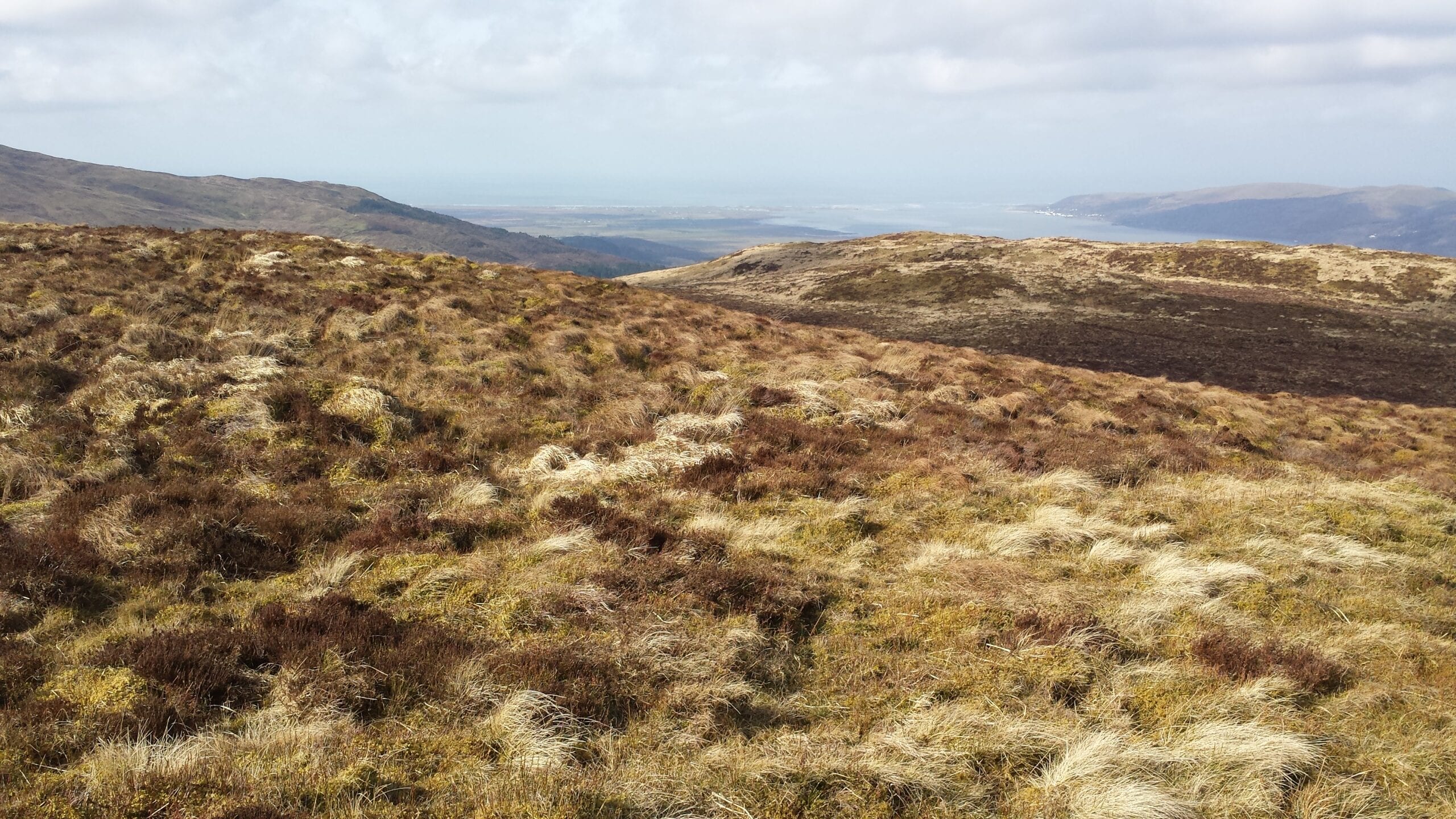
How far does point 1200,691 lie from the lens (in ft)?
18.4

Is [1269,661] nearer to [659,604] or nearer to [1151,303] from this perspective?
[659,604]

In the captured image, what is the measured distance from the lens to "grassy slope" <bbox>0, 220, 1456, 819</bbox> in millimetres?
4375

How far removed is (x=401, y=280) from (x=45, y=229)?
46.6ft

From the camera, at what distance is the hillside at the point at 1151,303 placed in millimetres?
35031

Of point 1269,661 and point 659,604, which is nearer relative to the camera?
point 1269,661

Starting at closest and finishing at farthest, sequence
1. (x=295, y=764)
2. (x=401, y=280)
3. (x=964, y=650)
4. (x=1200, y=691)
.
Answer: (x=295, y=764) < (x=1200, y=691) < (x=964, y=650) < (x=401, y=280)

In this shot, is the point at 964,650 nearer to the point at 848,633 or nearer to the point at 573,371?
the point at 848,633

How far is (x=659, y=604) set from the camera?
6.68 metres

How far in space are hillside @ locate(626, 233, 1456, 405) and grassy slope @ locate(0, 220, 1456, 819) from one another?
25275 millimetres

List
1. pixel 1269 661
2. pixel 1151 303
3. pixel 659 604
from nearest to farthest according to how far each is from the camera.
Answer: pixel 1269 661 < pixel 659 604 < pixel 1151 303

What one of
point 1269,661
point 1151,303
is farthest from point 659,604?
point 1151,303

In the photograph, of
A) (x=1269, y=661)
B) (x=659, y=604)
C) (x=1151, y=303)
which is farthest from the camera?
(x=1151, y=303)

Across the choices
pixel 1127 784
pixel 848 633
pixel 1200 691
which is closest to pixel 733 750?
pixel 848 633

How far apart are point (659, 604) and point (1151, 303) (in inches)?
2153
